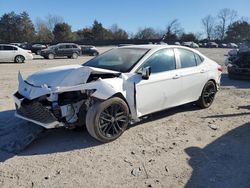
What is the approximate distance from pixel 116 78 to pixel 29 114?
159cm

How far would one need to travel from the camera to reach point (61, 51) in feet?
101

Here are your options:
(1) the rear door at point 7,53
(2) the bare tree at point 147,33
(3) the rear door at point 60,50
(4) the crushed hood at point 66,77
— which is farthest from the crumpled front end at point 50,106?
(2) the bare tree at point 147,33

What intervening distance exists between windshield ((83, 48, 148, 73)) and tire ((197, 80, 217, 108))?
6.80 ft

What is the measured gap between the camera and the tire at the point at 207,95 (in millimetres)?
7719

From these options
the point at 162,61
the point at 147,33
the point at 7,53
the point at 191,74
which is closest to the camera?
the point at 162,61

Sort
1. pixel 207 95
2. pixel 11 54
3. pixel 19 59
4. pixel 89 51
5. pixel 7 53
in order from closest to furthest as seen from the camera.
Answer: pixel 207 95 < pixel 7 53 < pixel 11 54 < pixel 19 59 < pixel 89 51

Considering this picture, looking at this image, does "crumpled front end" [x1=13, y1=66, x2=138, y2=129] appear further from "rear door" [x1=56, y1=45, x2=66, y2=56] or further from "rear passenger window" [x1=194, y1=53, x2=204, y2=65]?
"rear door" [x1=56, y1=45, x2=66, y2=56]

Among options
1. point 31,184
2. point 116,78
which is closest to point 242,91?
point 116,78

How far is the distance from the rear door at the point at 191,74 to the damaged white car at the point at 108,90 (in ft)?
0.09

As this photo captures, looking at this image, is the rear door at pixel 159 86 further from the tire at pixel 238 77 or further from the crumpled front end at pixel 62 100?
the tire at pixel 238 77

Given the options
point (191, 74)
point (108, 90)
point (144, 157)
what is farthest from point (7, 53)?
point (144, 157)

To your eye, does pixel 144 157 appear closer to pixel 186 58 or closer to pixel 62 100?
Result: pixel 62 100

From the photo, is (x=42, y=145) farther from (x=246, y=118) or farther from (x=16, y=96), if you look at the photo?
(x=246, y=118)

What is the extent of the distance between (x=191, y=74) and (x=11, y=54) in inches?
760
